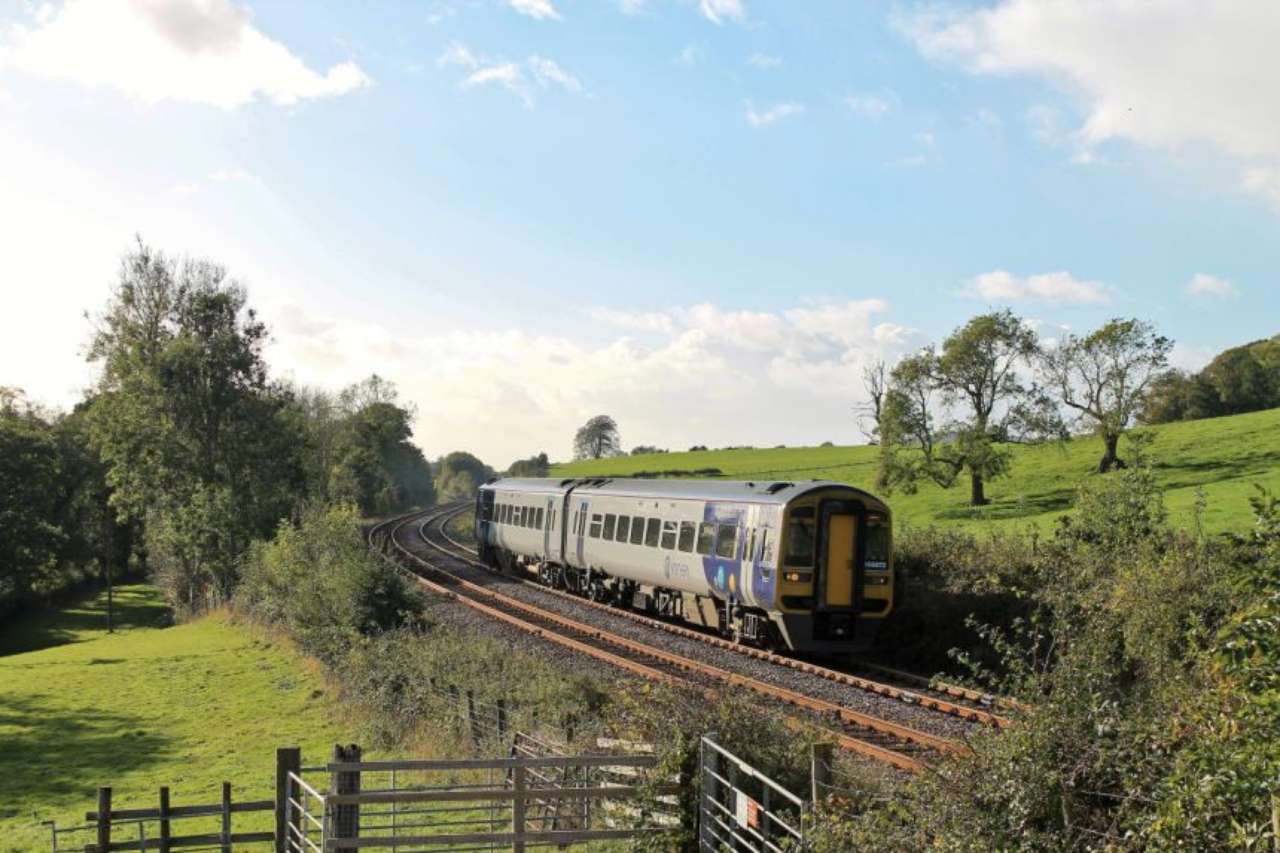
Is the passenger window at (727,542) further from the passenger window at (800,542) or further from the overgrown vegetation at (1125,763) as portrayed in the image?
the overgrown vegetation at (1125,763)

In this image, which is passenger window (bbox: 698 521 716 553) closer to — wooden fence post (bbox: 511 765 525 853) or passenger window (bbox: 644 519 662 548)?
passenger window (bbox: 644 519 662 548)

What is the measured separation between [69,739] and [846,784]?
64.6 ft

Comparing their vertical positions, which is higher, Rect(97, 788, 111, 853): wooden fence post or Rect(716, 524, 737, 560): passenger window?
Rect(716, 524, 737, 560): passenger window

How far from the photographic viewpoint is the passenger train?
19000 millimetres

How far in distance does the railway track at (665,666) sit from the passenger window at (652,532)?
222 cm

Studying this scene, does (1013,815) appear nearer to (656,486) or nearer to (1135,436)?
(1135,436)

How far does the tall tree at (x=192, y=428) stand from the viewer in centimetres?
4200

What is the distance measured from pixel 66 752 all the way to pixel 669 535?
12825mm

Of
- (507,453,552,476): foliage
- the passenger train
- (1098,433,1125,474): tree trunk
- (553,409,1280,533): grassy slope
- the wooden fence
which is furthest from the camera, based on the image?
(507,453,552,476): foliage

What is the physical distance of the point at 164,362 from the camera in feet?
137

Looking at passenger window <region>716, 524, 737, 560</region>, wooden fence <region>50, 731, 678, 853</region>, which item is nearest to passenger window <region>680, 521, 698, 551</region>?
passenger window <region>716, 524, 737, 560</region>

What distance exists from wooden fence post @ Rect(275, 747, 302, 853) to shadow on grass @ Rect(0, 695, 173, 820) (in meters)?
8.53

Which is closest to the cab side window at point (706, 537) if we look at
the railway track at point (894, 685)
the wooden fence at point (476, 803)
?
the railway track at point (894, 685)

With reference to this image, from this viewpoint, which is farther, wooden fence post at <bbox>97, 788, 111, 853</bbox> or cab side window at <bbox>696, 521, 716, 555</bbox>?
cab side window at <bbox>696, 521, 716, 555</bbox>
